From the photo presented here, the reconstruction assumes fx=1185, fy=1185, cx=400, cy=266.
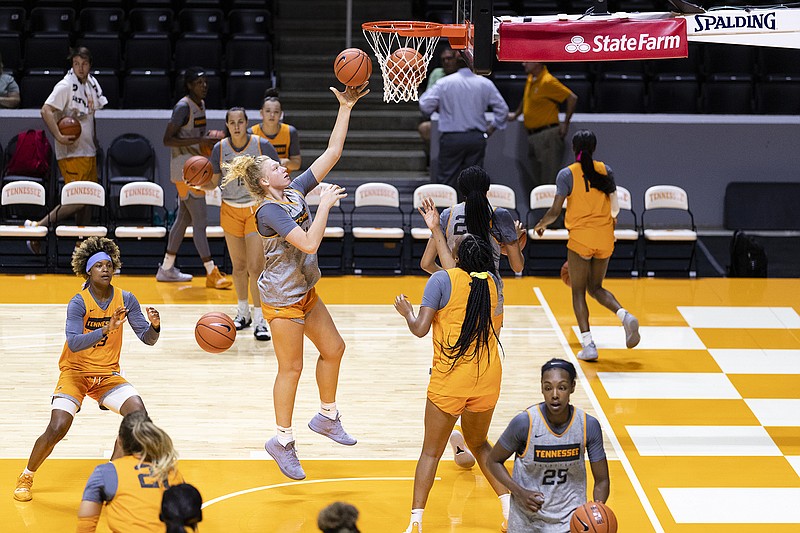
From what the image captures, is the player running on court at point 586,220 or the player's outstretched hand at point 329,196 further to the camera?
the player running on court at point 586,220

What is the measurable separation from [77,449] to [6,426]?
0.65m

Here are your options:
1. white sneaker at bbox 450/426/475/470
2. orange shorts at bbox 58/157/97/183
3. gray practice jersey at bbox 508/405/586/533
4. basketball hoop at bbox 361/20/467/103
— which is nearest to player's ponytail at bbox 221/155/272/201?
basketball hoop at bbox 361/20/467/103

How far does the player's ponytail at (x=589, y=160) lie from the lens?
880 cm

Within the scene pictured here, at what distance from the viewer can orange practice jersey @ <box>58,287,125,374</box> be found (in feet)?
21.8

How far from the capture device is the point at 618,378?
904 cm

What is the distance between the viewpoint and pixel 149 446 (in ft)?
15.8

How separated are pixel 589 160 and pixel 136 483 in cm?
510

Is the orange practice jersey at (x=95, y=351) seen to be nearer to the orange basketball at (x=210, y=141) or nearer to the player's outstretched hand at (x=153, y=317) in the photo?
the player's outstretched hand at (x=153, y=317)

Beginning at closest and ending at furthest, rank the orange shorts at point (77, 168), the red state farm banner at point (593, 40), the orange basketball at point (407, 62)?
the red state farm banner at point (593, 40), the orange basketball at point (407, 62), the orange shorts at point (77, 168)

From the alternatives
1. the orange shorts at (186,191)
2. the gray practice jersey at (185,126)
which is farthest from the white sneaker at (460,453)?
the gray practice jersey at (185,126)

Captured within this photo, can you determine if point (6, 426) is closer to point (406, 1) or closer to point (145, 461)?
point (145, 461)

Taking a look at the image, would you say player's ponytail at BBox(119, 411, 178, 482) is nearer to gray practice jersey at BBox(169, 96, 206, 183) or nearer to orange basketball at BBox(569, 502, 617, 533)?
orange basketball at BBox(569, 502, 617, 533)

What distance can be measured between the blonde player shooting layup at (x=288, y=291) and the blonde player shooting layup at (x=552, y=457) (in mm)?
1756

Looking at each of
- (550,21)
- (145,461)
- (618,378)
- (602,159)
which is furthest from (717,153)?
(145,461)
